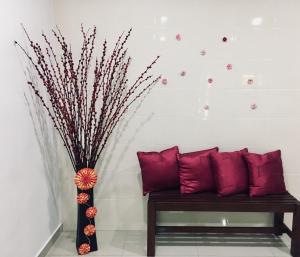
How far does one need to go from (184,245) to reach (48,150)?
5.19 feet

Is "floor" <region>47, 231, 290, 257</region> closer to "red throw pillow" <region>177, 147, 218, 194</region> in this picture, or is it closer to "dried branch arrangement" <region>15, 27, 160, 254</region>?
"dried branch arrangement" <region>15, 27, 160, 254</region>

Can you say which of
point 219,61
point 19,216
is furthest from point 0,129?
point 219,61

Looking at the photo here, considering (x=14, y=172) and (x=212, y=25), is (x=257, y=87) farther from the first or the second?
(x=14, y=172)

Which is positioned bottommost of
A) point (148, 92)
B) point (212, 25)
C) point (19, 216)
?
point (19, 216)

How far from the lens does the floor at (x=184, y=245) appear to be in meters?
3.16

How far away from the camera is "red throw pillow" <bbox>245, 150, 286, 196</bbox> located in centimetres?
316

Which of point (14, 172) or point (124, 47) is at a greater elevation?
point (124, 47)

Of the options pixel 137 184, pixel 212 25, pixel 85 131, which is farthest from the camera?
pixel 137 184

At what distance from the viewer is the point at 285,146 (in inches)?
136

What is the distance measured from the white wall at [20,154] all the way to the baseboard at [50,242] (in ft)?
0.14

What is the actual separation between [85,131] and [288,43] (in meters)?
2.10

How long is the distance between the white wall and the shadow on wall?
0.02m

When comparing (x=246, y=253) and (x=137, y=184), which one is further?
(x=137, y=184)

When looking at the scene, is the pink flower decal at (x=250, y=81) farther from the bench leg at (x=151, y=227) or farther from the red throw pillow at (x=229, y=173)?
the bench leg at (x=151, y=227)
